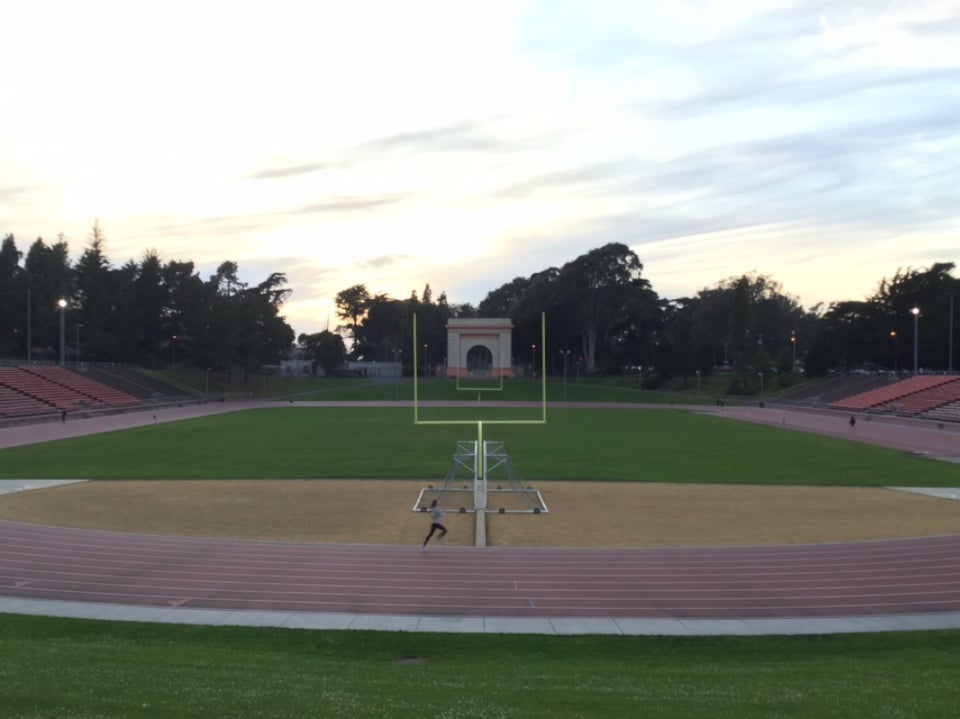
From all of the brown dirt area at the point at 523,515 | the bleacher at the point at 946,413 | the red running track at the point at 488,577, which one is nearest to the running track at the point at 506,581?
the red running track at the point at 488,577

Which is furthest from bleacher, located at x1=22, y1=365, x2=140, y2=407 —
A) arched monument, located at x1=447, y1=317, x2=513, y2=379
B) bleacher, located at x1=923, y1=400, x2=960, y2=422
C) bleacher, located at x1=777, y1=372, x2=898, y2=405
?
bleacher, located at x1=777, y1=372, x2=898, y2=405

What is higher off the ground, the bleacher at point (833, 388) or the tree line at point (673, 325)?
the tree line at point (673, 325)

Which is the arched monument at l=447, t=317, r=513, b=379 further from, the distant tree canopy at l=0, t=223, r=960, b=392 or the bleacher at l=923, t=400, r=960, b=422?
the bleacher at l=923, t=400, r=960, b=422

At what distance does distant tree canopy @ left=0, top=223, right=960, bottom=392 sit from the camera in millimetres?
74938

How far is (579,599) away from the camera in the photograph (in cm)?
1163

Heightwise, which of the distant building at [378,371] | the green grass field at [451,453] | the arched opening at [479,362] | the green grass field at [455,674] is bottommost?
the green grass field at [451,453]

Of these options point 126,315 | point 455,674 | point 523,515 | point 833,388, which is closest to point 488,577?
point 455,674

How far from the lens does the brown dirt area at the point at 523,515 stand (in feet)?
52.6

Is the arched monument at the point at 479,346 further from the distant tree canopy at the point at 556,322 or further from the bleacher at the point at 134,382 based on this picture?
the bleacher at the point at 134,382

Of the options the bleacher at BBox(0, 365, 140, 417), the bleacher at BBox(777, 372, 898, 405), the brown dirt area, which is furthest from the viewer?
the bleacher at BBox(777, 372, 898, 405)

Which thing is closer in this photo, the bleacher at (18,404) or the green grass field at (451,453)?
the green grass field at (451,453)

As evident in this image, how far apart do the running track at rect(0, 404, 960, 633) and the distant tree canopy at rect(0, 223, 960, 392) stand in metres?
45.0

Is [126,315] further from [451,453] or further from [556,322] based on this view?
[451,453]

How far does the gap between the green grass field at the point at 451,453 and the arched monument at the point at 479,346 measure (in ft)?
105
